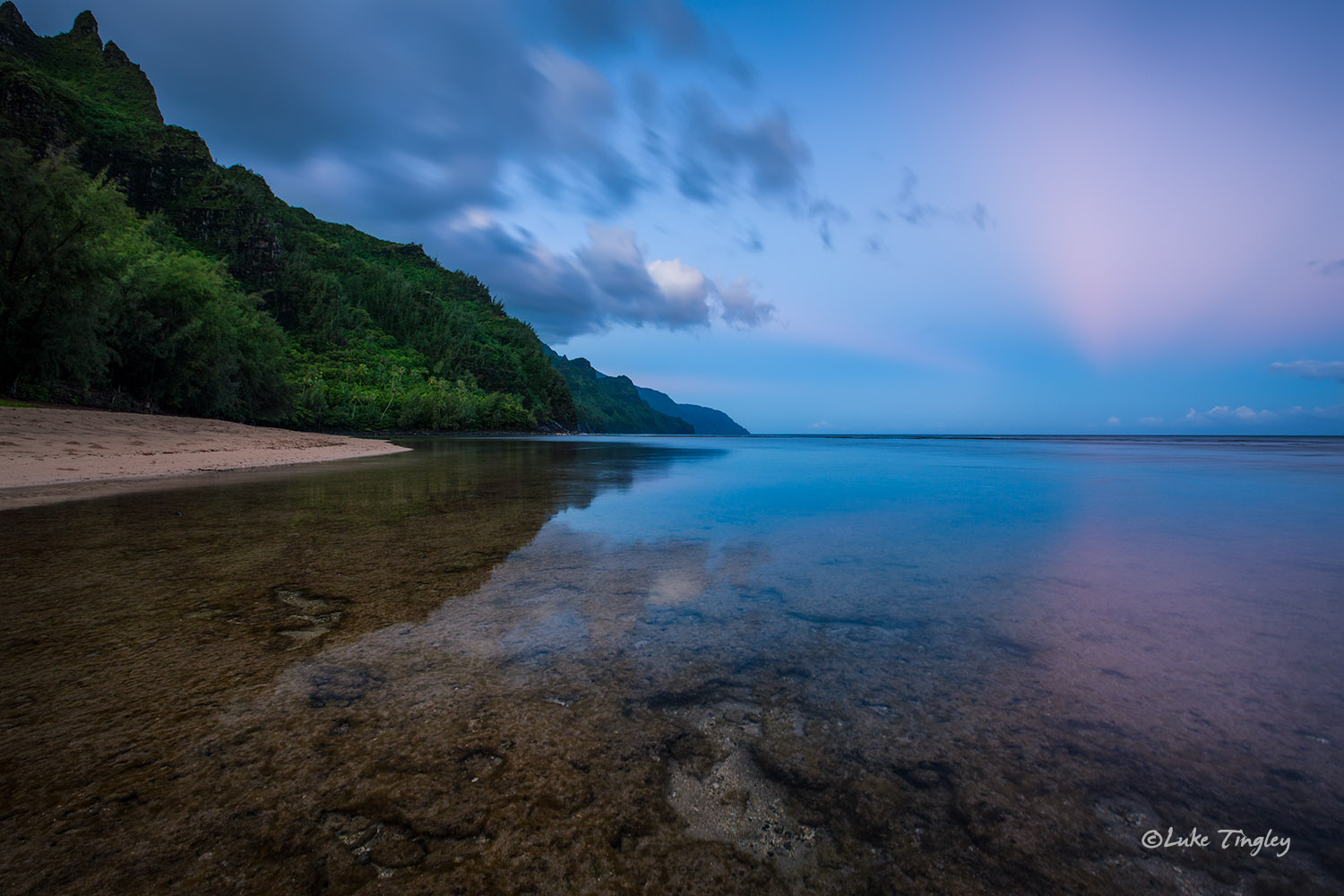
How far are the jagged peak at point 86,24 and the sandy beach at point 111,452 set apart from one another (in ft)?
511

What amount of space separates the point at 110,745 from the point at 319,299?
100696 millimetres

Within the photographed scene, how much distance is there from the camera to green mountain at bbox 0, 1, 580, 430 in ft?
76.5

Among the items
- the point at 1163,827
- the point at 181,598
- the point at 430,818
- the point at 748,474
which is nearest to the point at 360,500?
the point at 181,598

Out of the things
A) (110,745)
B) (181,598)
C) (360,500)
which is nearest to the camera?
(110,745)

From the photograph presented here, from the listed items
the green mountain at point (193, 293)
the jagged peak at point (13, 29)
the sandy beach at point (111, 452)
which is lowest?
the sandy beach at point (111, 452)

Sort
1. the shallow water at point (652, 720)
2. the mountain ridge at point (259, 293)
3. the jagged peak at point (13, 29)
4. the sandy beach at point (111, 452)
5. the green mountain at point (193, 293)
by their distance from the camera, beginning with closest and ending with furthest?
the shallow water at point (652, 720) < the sandy beach at point (111, 452) < the green mountain at point (193, 293) < the mountain ridge at point (259, 293) < the jagged peak at point (13, 29)

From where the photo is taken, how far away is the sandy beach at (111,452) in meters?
10.3

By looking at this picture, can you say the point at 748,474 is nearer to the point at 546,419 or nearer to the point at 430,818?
the point at 430,818

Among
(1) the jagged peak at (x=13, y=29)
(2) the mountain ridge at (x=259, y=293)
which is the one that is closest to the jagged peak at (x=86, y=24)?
(2) the mountain ridge at (x=259, y=293)

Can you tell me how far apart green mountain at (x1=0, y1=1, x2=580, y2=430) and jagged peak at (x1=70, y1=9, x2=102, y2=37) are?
0.81 meters

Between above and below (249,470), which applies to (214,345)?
above

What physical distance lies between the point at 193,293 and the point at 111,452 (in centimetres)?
2270

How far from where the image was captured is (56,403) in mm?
25156

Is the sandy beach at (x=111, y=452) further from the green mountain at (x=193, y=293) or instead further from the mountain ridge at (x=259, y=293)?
the mountain ridge at (x=259, y=293)
